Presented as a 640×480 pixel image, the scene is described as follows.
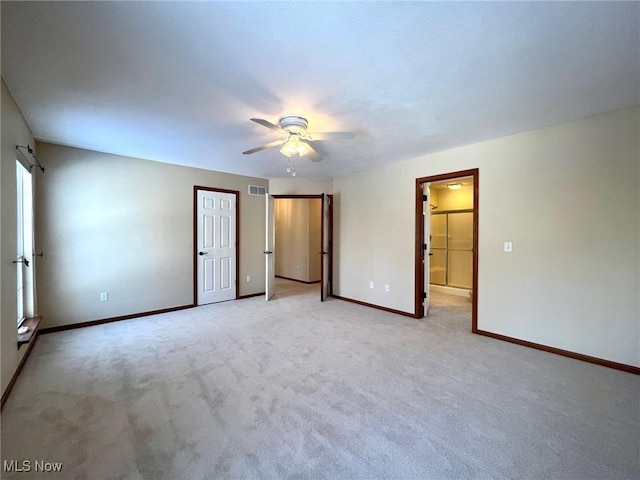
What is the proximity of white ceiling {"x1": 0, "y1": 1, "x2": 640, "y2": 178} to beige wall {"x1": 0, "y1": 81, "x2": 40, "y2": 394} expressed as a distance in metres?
0.23

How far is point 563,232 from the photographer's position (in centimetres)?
299

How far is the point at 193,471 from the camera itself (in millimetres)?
1508

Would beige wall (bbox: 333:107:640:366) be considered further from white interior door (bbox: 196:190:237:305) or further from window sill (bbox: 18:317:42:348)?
window sill (bbox: 18:317:42:348)

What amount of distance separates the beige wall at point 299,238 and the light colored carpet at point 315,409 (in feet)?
13.7

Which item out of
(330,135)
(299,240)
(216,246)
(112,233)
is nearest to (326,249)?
(216,246)

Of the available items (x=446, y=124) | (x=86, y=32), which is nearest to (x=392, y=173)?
(x=446, y=124)

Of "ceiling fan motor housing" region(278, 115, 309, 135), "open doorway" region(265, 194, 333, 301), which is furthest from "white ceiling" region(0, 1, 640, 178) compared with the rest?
"open doorway" region(265, 194, 333, 301)

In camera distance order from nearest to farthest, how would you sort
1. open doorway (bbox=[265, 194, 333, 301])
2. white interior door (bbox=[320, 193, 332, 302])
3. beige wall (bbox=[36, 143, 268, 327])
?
beige wall (bbox=[36, 143, 268, 327]), white interior door (bbox=[320, 193, 332, 302]), open doorway (bbox=[265, 194, 333, 301])

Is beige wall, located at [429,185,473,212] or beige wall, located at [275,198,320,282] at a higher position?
beige wall, located at [429,185,473,212]

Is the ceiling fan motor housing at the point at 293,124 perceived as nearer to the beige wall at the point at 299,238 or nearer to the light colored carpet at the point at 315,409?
the light colored carpet at the point at 315,409

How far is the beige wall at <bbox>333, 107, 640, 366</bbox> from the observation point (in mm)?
2652

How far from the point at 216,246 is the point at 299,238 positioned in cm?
299

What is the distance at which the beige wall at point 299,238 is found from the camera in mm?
7609

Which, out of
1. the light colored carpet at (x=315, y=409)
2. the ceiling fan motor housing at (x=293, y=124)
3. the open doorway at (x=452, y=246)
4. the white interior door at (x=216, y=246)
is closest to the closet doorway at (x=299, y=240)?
the white interior door at (x=216, y=246)
